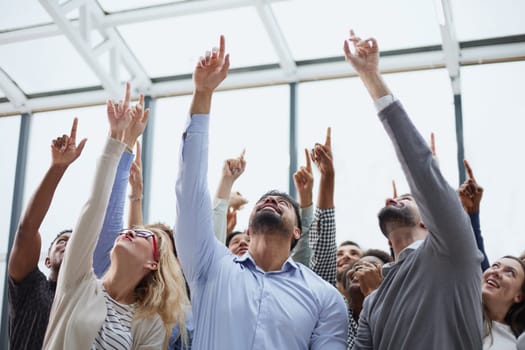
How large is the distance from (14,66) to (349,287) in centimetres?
403

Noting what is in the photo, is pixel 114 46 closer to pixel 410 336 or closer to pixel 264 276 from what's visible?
pixel 264 276

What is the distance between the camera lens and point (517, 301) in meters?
2.34

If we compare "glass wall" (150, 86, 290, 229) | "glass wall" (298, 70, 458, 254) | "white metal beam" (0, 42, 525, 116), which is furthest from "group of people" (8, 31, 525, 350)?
"white metal beam" (0, 42, 525, 116)

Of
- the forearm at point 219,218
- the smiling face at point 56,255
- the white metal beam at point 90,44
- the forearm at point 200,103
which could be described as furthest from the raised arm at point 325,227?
the white metal beam at point 90,44

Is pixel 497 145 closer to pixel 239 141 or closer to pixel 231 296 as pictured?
pixel 239 141

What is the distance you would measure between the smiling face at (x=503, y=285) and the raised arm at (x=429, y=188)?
0.65m

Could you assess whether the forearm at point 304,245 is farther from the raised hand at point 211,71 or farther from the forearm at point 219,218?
the raised hand at point 211,71

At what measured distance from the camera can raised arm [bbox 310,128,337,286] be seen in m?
2.47

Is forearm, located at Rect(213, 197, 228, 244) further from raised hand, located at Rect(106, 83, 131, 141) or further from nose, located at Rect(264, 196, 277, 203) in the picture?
raised hand, located at Rect(106, 83, 131, 141)

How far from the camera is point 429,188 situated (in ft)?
5.55

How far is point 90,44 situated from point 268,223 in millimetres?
3131

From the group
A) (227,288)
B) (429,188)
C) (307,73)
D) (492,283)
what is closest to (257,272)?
(227,288)

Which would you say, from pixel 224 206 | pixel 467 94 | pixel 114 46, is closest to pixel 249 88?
pixel 114 46

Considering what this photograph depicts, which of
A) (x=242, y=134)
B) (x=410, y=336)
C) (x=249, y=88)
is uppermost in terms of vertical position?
(x=249, y=88)
